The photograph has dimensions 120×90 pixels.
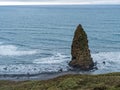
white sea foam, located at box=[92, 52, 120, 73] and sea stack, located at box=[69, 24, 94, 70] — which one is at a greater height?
sea stack, located at box=[69, 24, 94, 70]

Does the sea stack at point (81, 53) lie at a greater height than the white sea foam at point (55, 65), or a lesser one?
greater

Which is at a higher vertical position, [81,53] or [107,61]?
[81,53]

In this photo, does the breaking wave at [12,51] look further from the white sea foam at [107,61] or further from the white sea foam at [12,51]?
the white sea foam at [107,61]

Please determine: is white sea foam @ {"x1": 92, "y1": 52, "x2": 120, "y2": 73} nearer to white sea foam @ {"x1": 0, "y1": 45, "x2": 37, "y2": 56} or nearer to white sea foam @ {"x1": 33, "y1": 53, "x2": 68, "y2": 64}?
white sea foam @ {"x1": 33, "y1": 53, "x2": 68, "y2": 64}

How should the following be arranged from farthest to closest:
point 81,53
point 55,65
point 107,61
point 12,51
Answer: point 12,51
point 107,61
point 55,65
point 81,53

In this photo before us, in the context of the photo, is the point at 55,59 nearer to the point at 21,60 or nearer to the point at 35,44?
the point at 21,60

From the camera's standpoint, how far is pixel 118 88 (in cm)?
2583

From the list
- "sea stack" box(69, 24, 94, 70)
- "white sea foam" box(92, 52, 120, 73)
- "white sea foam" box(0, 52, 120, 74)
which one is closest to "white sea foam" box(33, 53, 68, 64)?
"white sea foam" box(0, 52, 120, 74)

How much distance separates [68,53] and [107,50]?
44.3 feet

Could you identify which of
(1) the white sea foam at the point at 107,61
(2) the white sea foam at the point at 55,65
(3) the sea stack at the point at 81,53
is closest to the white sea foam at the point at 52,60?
(2) the white sea foam at the point at 55,65

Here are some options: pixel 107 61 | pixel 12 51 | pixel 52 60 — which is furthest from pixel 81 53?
pixel 12 51

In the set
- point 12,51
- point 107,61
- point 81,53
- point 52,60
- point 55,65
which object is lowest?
point 55,65

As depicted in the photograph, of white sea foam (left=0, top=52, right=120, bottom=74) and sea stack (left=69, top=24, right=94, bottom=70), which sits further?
white sea foam (left=0, top=52, right=120, bottom=74)

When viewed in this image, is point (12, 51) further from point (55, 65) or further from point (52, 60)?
point (55, 65)
